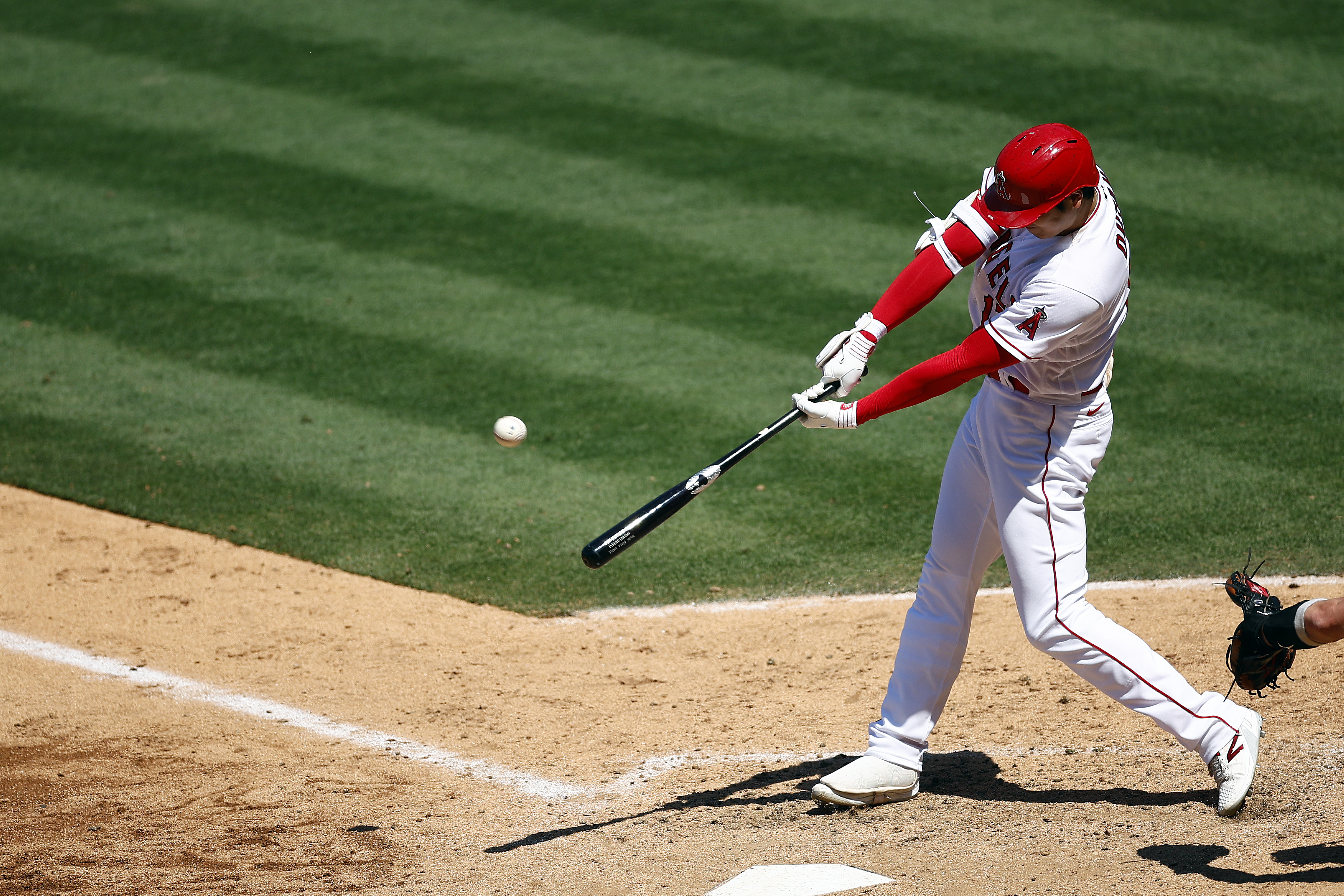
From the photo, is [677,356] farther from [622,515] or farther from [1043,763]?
[1043,763]

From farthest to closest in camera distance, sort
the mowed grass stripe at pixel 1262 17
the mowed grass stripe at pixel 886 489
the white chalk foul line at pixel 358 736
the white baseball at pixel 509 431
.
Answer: the mowed grass stripe at pixel 1262 17 → the mowed grass stripe at pixel 886 489 → the white baseball at pixel 509 431 → the white chalk foul line at pixel 358 736

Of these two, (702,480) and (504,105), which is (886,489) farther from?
(504,105)

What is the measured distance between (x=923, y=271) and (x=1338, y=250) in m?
5.69

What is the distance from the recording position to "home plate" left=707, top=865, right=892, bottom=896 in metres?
3.46

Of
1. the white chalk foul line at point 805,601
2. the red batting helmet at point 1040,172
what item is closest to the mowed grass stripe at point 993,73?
→ the white chalk foul line at point 805,601

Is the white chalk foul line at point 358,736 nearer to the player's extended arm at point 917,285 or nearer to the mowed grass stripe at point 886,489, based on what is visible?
the mowed grass stripe at point 886,489

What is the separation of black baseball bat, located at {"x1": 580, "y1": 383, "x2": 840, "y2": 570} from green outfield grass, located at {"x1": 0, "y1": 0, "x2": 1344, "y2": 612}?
1857 mm

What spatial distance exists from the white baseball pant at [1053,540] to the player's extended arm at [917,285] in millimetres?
362

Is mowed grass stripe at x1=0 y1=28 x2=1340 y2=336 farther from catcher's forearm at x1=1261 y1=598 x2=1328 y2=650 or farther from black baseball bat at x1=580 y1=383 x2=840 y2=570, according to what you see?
catcher's forearm at x1=1261 y1=598 x2=1328 y2=650

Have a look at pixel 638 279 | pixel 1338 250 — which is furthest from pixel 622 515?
pixel 1338 250

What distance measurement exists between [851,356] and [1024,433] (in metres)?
0.60

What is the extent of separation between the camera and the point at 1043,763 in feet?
14.0

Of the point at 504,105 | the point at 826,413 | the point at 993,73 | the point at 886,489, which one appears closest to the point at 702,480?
the point at 826,413

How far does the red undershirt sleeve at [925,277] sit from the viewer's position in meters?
3.94
